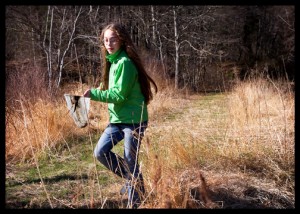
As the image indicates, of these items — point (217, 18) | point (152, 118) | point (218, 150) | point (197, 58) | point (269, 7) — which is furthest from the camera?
point (269, 7)

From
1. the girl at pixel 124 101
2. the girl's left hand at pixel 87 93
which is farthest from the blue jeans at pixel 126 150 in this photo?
the girl's left hand at pixel 87 93

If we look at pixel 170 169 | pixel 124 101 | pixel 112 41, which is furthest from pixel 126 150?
→ pixel 112 41

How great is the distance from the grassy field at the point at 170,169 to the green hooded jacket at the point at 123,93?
0.28 meters

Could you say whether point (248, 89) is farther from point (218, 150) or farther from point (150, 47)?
point (150, 47)

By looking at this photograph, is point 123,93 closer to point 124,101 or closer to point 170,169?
point 124,101

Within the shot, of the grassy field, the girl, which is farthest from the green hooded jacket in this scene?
the grassy field

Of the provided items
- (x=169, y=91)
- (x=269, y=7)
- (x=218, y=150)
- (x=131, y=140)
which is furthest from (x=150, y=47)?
(x=131, y=140)

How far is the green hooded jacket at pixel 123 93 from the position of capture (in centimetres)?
226

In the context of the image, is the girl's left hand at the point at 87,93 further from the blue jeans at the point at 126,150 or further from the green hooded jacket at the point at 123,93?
the blue jeans at the point at 126,150

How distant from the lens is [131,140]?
7.57 ft

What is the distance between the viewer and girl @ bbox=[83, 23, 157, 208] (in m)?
2.26

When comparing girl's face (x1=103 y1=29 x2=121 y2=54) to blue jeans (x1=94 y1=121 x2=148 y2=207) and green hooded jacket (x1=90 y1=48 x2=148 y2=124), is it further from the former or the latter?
blue jeans (x1=94 y1=121 x2=148 y2=207)

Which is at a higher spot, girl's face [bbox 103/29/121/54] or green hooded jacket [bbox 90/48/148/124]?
girl's face [bbox 103/29/121/54]

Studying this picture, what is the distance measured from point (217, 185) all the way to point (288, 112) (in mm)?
2316
